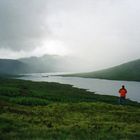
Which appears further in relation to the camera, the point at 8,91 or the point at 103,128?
the point at 8,91

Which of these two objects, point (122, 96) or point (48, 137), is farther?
point (122, 96)

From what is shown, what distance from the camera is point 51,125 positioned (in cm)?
2928

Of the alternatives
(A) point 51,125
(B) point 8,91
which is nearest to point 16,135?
(A) point 51,125

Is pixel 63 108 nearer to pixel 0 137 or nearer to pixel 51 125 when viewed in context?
pixel 51 125

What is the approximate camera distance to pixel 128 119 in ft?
123

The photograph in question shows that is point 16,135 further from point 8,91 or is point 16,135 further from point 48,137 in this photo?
point 8,91

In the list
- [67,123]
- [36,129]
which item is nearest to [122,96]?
[67,123]

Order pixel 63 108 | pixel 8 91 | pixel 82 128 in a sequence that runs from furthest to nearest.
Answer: pixel 8 91
pixel 63 108
pixel 82 128

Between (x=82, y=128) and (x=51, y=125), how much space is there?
347 centimetres

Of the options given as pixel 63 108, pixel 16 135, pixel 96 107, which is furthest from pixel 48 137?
pixel 96 107

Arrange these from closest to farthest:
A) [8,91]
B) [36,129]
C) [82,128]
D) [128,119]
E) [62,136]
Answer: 1. [62,136]
2. [36,129]
3. [82,128]
4. [128,119]
5. [8,91]

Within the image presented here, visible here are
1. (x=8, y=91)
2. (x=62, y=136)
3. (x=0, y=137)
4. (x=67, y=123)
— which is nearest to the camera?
(x=0, y=137)

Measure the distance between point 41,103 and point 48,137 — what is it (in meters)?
37.4

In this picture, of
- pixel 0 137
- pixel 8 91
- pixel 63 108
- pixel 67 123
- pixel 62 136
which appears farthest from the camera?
pixel 8 91
